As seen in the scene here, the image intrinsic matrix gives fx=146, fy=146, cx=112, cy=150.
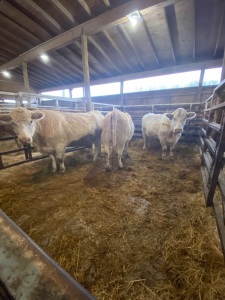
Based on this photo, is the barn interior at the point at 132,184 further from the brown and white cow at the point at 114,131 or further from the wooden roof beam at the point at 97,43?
the brown and white cow at the point at 114,131

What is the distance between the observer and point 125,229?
5.40 feet

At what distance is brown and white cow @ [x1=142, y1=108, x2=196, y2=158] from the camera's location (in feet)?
12.4

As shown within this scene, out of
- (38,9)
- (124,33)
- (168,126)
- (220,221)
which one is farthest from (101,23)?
(220,221)

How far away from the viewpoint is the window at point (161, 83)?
8395 millimetres

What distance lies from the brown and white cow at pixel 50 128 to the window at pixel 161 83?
6.66m

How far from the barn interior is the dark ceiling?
0.12 ft

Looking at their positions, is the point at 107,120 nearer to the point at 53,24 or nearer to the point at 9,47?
the point at 53,24

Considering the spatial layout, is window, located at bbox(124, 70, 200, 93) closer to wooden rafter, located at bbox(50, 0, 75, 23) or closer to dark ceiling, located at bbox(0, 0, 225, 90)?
dark ceiling, located at bbox(0, 0, 225, 90)

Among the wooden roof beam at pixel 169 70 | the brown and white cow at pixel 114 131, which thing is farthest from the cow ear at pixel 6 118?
the wooden roof beam at pixel 169 70

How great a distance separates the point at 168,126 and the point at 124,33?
3.98 m

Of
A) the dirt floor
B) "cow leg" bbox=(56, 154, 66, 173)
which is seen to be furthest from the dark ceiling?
the dirt floor

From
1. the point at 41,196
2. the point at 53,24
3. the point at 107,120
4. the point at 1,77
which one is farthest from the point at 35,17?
the point at 1,77

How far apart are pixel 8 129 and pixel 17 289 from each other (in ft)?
13.6

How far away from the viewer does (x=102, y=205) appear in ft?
6.83
